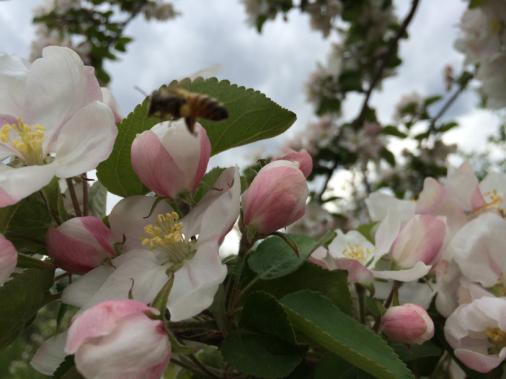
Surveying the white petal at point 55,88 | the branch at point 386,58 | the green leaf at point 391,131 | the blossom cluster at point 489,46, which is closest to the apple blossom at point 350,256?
the white petal at point 55,88

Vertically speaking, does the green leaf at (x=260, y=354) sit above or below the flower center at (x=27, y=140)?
below

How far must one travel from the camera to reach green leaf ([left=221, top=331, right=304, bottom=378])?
0.52m

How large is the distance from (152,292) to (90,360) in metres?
0.12

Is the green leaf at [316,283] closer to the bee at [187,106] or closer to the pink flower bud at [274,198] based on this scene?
the pink flower bud at [274,198]

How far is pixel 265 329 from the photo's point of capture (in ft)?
1.76

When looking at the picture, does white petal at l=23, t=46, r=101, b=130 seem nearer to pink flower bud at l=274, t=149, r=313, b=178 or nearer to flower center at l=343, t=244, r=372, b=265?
pink flower bud at l=274, t=149, r=313, b=178

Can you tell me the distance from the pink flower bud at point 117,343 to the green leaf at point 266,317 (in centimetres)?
12

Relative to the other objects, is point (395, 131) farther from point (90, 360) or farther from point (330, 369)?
point (90, 360)

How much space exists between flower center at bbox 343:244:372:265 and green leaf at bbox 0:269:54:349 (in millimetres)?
477

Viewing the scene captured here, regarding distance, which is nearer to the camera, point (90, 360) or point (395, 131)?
point (90, 360)

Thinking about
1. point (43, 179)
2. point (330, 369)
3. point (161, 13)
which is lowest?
point (330, 369)

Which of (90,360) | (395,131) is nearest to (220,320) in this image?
(90,360)

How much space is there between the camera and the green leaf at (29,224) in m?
0.54

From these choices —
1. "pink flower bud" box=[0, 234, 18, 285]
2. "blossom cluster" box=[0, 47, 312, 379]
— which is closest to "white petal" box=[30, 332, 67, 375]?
"blossom cluster" box=[0, 47, 312, 379]
